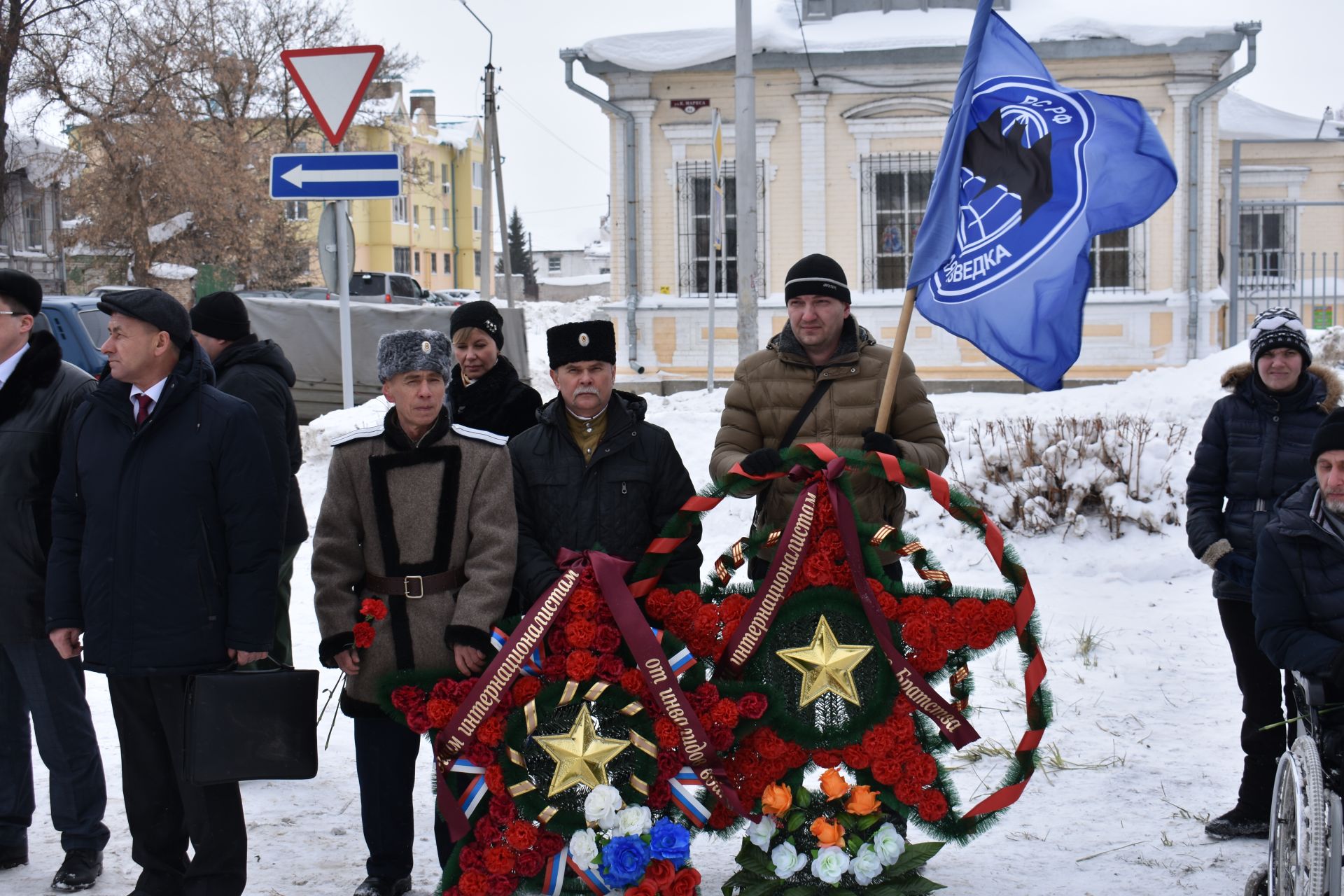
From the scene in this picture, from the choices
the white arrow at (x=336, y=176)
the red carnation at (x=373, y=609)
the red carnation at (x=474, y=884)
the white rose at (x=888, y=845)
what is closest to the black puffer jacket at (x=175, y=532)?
the red carnation at (x=373, y=609)

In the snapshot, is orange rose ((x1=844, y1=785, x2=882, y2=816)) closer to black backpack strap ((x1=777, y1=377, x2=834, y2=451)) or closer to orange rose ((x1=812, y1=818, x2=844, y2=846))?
orange rose ((x1=812, y1=818, x2=844, y2=846))

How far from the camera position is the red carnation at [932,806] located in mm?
3844

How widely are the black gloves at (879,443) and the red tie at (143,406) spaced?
2.13 metres

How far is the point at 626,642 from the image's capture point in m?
3.79

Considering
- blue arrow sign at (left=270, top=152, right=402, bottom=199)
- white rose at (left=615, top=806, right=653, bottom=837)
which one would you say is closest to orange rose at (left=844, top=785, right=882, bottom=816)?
white rose at (left=615, top=806, right=653, bottom=837)

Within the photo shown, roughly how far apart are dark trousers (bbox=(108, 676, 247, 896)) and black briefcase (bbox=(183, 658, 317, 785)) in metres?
0.14

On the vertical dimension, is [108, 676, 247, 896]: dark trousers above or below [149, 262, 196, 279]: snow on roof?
below

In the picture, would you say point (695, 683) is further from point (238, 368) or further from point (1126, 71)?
point (1126, 71)

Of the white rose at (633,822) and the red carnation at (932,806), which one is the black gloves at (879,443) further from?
the white rose at (633,822)

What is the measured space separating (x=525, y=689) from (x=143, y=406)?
1.43m

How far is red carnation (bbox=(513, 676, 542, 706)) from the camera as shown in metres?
3.81

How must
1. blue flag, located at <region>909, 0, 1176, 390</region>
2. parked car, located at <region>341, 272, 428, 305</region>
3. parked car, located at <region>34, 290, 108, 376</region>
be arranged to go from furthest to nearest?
1. parked car, located at <region>341, 272, 428, 305</region>
2. parked car, located at <region>34, 290, 108, 376</region>
3. blue flag, located at <region>909, 0, 1176, 390</region>

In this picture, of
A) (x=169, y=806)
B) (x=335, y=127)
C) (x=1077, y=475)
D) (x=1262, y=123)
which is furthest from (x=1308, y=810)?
(x=1262, y=123)

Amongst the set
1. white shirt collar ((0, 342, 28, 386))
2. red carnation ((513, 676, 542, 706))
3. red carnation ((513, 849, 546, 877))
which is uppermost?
white shirt collar ((0, 342, 28, 386))
